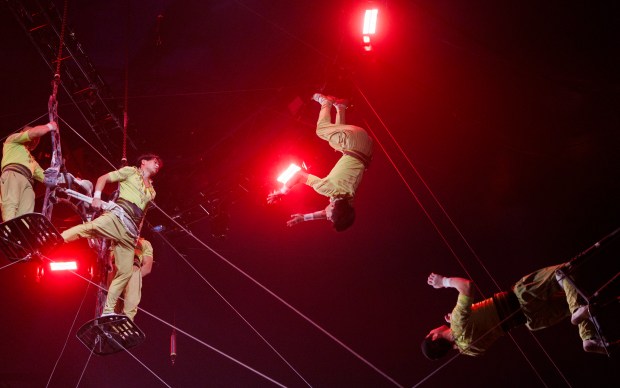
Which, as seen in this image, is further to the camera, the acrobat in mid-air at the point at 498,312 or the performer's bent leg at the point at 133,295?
the performer's bent leg at the point at 133,295

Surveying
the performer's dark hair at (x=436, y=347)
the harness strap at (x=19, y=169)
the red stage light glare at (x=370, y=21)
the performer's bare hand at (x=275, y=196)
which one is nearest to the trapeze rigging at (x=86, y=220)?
the performer's bare hand at (x=275, y=196)

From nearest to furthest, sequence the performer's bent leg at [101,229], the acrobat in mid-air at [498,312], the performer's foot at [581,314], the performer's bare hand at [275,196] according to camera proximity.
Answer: the performer's foot at [581,314]
the acrobat in mid-air at [498,312]
the performer's bent leg at [101,229]
the performer's bare hand at [275,196]

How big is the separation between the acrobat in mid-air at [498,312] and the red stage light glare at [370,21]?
9.03 feet

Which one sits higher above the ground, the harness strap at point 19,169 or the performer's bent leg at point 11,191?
the harness strap at point 19,169

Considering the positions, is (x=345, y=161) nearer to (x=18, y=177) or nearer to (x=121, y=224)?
(x=121, y=224)

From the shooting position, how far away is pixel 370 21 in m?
5.80

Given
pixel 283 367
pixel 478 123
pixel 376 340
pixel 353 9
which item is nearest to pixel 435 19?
pixel 353 9

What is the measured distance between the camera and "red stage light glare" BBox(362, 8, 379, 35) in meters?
5.73

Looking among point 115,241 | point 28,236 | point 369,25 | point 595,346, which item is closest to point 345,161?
point 369,25

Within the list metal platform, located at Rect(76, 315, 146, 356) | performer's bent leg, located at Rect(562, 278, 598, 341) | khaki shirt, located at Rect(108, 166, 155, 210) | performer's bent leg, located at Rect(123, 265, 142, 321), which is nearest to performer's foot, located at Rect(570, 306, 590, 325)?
performer's bent leg, located at Rect(562, 278, 598, 341)

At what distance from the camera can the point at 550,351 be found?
8.28m

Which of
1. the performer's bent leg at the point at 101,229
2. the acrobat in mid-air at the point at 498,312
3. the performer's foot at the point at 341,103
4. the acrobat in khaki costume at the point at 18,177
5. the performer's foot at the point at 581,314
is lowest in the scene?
the performer's foot at the point at 581,314

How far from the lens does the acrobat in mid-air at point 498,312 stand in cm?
457

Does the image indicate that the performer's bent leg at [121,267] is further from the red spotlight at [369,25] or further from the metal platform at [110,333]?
the red spotlight at [369,25]
